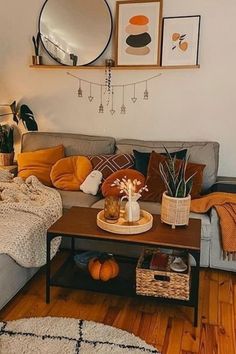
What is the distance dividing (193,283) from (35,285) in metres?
1.05

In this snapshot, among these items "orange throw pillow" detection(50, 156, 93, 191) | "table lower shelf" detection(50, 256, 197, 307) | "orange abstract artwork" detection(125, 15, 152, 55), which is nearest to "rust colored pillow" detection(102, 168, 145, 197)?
"orange throw pillow" detection(50, 156, 93, 191)

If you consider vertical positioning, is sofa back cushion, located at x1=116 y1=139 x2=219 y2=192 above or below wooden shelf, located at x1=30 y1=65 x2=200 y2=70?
below

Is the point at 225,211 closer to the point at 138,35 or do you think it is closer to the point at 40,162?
the point at 40,162

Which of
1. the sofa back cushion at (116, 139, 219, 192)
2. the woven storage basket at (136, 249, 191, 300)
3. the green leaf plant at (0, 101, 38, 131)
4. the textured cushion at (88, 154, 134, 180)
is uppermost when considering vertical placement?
the green leaf plant at (0, 101, 38, 131)

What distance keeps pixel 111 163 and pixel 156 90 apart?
0.87m

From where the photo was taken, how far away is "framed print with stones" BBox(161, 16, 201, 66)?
329cm

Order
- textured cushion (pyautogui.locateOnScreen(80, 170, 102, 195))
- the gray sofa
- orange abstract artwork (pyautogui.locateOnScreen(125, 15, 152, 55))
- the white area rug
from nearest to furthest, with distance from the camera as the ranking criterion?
the white area rug < the gray sofa < textured cushion (pyautogui.locateOnScreen(80, 170, 102, 195)) < orange abstract artwork (pyautogui.locateOnScreen(125, 15, 152, 55))

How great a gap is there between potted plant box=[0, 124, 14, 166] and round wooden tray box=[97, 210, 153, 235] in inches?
68.0

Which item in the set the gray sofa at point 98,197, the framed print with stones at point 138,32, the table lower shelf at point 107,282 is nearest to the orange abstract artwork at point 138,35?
the framed print with stones at point 138,32

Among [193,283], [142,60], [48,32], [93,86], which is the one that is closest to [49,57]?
[48,32]

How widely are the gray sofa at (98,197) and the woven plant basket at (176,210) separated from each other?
42cm

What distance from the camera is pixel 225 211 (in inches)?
103

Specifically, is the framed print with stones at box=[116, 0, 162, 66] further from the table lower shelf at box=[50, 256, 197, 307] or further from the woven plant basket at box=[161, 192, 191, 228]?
the table lower shelf at box=[50, 256, 197, 307]

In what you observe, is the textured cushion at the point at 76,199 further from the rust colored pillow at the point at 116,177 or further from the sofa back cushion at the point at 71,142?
the sofa back cushion at the point at 71,142
